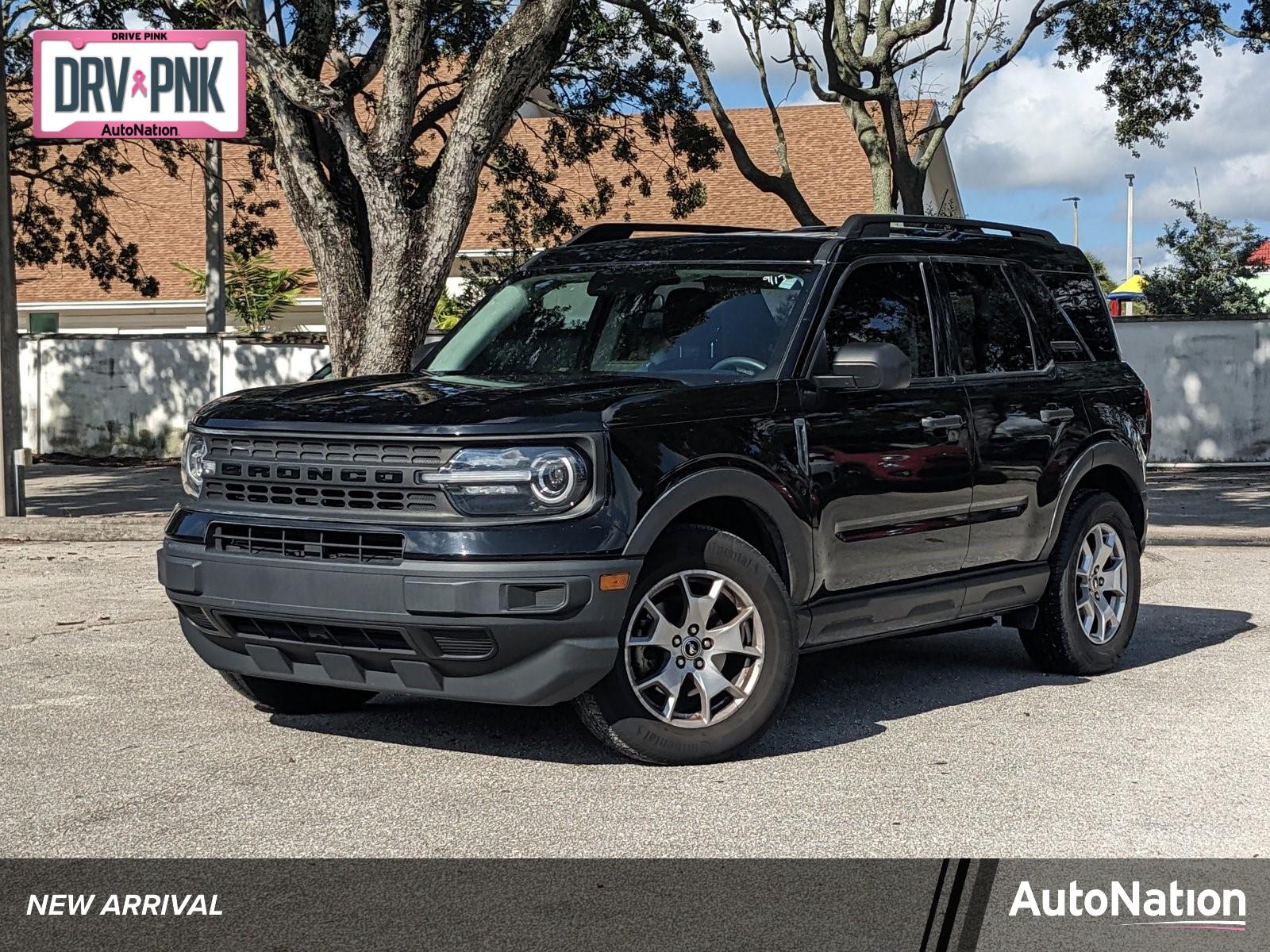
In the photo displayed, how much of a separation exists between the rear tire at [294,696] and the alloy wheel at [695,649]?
55.5 inches

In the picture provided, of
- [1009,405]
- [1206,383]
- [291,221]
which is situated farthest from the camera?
[291,221]

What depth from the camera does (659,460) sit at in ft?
19.6

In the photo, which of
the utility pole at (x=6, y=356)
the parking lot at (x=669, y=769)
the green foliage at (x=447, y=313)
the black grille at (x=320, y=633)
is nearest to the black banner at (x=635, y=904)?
the parking lot at (x=669, y=769)

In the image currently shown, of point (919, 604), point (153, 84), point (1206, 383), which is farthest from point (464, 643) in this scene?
point (1206, 383)

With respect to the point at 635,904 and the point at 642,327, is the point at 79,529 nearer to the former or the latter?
the point at 642,327

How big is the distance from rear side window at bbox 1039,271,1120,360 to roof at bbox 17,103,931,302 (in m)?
23.3

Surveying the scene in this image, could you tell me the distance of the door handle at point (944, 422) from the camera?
714 cm

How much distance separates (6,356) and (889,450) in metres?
10.8

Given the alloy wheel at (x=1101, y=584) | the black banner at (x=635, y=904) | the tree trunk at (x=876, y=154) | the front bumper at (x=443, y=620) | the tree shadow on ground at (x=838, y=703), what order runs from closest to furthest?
the black banner at (x=635, y=904)
the front bumper at (x=443, y=620)
the tree shadow on ground at (x=838, y=703)
the alloy wheel at (x=1101, y=584)
the tree trunk at (x=876, y=154)

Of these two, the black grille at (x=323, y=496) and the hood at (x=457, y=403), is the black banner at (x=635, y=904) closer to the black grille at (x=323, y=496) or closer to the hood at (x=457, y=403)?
the black grille at (x=323, y=496)

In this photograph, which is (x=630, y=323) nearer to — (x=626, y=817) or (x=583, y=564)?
(x=583, y=564)

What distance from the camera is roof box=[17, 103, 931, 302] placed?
33625 mm

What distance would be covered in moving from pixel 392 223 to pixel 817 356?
26.1 ft

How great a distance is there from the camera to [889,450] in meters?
6.92
